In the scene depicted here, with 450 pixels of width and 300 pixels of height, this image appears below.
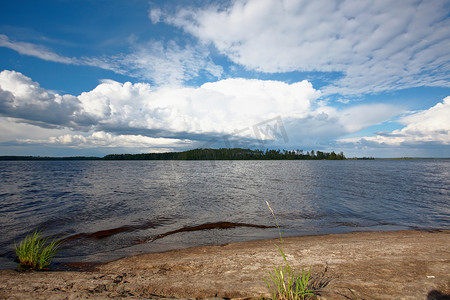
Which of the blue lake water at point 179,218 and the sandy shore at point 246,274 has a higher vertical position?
the sandy shore at point 246,274

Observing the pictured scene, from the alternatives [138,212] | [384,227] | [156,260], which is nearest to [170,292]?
[156,260]

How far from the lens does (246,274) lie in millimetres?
6523

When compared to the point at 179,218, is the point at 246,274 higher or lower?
higher

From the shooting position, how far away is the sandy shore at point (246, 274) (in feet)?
17.3

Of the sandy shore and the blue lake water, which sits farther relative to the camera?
the blue lake water

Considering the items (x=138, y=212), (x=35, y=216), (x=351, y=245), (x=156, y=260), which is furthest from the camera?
(x=138, y=212)

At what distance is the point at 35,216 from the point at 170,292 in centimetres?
1689

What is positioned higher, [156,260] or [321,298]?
[321,298]

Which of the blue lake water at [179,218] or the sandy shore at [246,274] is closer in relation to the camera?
the sandy shore at [246,274]

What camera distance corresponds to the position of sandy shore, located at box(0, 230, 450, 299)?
529 cm

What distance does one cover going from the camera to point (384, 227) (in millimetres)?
14305

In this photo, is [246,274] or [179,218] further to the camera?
[179,218]

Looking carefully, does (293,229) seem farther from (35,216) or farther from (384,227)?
(35,216)

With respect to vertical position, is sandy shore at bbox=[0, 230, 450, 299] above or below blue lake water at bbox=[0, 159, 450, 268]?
above
